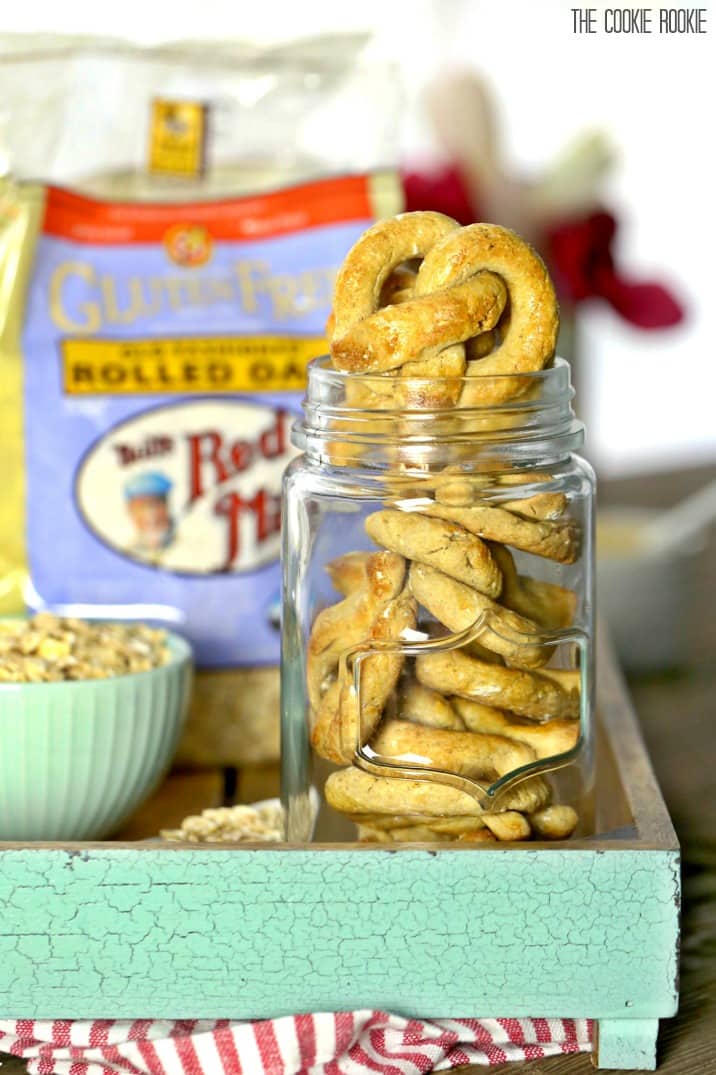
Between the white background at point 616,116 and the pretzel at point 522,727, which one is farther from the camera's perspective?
the white background at point 616,116

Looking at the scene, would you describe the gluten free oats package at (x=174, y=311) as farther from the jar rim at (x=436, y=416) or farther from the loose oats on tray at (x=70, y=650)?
the jar rim at (x=436, y=416)

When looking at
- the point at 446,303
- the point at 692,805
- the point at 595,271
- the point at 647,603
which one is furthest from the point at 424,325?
the point at 595,271

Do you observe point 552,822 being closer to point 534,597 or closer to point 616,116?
point 534,597

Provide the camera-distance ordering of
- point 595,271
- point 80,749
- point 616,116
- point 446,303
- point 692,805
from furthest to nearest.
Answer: point 616,116 → point 595,271 → point 692,805 → point 80,749 → point 446,303

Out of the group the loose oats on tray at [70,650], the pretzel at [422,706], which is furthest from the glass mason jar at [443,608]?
the loose oats on tray at [70,650]

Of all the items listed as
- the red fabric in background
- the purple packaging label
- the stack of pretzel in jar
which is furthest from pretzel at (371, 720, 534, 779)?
the red fabric in background
